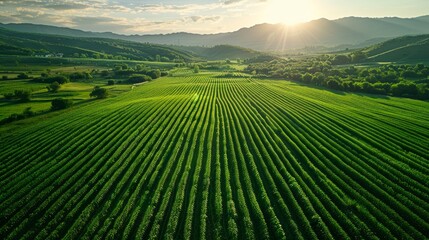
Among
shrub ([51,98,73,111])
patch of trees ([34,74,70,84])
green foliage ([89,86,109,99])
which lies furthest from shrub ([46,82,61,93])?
shrub ([51,98,73,111])

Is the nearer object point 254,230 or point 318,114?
point 254,230

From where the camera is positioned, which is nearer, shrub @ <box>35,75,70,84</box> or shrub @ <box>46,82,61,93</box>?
shrub @ <box>46,82,61,93</box>

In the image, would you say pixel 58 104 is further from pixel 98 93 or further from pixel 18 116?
pixel 98 93

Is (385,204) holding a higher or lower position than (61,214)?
higher

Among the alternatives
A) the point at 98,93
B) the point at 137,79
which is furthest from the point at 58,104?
the point at 137,79

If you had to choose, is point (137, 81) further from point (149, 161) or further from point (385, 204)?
point (385, 204)

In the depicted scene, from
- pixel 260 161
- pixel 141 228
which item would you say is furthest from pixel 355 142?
pixel 141 228

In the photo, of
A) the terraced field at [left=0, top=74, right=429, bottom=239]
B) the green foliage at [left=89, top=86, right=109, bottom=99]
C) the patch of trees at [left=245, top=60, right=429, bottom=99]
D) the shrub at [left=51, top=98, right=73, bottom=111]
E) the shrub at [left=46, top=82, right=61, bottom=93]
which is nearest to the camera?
the terraced field at [left=0, top=74, right=429, bottom=239]

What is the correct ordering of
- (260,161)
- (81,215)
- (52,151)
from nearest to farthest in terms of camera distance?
(81,215) < (260,161) < (52,151)

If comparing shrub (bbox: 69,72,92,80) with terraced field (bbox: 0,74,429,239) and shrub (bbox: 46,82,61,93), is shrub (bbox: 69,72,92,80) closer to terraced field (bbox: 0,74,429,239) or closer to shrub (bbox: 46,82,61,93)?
shrub (bbox: 46,82,61,93)

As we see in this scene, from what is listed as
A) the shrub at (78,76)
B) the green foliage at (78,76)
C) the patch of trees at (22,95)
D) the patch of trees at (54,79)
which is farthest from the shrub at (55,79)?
the patch of trees at (22,95)
